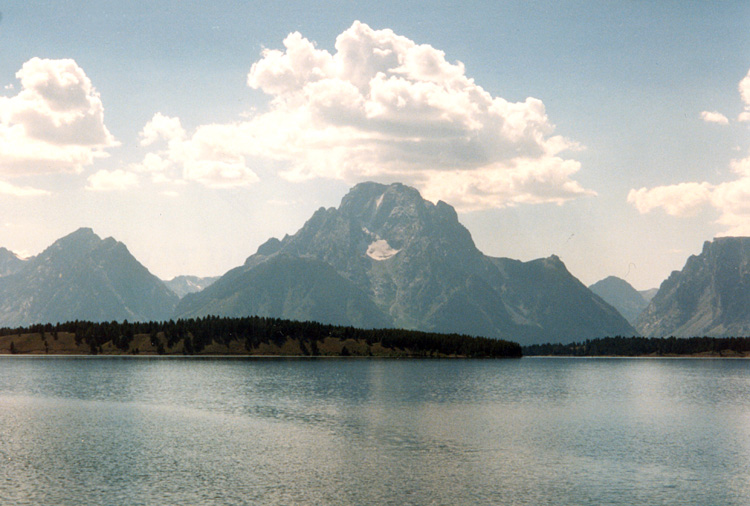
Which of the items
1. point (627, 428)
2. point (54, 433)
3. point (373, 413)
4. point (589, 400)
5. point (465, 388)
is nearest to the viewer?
point (54, 433)

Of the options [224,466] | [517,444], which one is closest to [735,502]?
[517,444]

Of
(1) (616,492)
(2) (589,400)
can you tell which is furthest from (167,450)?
(2) (589,400)

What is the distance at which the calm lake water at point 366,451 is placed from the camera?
6188 cm

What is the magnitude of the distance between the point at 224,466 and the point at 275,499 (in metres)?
16.3

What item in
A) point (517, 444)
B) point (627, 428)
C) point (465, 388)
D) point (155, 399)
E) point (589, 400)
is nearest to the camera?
point (517, 444)

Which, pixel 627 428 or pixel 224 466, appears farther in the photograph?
pixel 627 428

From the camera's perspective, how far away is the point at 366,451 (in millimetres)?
82938

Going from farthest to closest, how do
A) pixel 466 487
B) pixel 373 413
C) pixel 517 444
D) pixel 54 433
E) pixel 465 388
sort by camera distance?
pixel 465 388
pixel 373 413
pixel 54 433
pixel 517 444
pixel 466 487

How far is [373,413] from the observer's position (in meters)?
123

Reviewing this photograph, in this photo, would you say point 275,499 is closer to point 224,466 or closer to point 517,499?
point 224,466

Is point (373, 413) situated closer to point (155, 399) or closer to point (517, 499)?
point (155, 399)

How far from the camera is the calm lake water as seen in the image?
61875 millimetres

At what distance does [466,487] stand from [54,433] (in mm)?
65587

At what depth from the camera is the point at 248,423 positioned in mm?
108250
